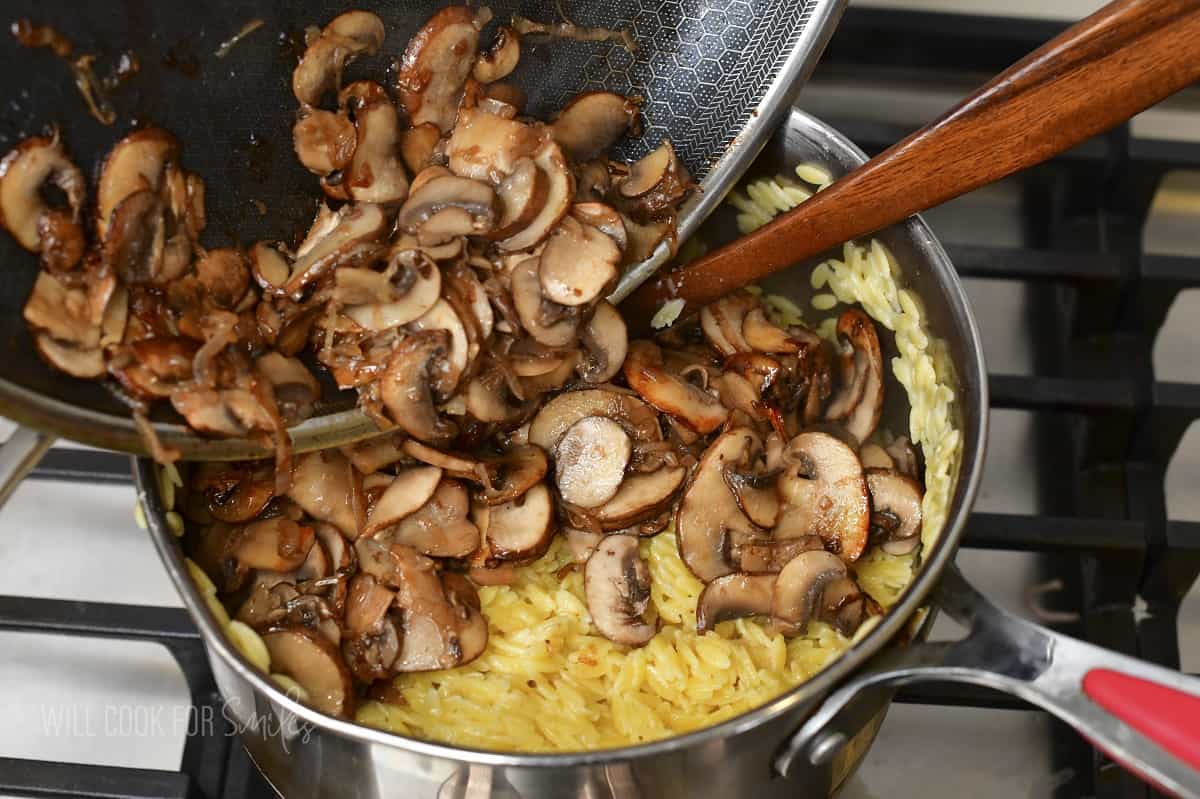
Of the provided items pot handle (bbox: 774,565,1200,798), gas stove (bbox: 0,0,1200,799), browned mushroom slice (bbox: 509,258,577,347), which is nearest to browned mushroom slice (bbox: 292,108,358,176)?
browned mushroom slice (bbox: 509,258,577,347)

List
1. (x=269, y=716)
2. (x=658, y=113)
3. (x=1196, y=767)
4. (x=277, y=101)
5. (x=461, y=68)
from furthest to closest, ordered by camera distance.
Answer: (x=658, y=113)
(x=461, y=68)
(x=277, y=101)
(x=269, y=716)
(x=1196, y=767)

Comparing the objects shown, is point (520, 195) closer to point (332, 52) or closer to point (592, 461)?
point (332, 52)

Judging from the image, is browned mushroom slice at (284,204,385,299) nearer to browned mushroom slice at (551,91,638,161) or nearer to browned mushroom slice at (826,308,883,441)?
browned mushroom slice at (551,91,638,161)

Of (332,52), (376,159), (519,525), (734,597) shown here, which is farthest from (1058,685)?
(332,52)

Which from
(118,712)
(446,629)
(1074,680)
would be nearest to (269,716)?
(446,629)

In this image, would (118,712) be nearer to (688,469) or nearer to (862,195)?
(688,469)

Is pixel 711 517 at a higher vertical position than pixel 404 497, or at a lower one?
higher

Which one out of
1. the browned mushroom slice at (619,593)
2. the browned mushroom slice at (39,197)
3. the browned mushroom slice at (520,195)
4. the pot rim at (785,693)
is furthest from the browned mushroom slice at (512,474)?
the browned mushroom slice at (39,197)
